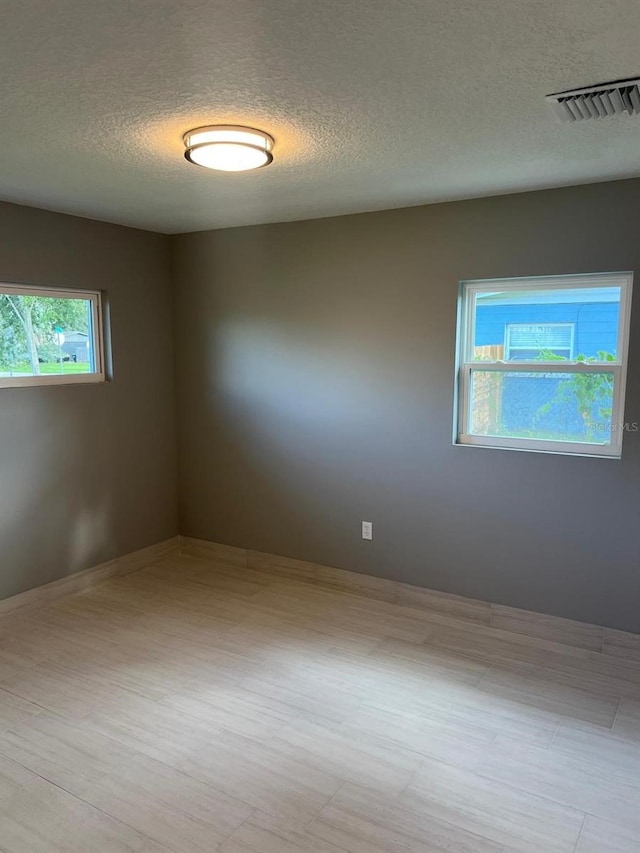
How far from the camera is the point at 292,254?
4.02m

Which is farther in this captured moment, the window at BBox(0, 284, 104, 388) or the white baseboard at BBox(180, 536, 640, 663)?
the window at BBox(0, 284, 104, 388)

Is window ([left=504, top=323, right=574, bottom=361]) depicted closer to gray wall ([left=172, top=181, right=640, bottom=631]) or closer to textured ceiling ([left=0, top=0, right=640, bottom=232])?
gray wall ([left=172, top=181, right=640, bottom=631])

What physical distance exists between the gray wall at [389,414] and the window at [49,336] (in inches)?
28.6

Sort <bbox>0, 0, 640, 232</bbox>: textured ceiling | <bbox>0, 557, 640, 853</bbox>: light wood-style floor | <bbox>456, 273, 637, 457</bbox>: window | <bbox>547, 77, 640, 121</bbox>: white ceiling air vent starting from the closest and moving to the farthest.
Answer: <bbox>0, 0, 640, 232</bbox>: textured ceiling < <bbox>547, 77, 640, 121</bbox>: white ceiling air vent < <bbox>0, 557, 640, 853</bbox>: light wood-style floor < <bbox>456, 273, 637, 457</bbox>: window

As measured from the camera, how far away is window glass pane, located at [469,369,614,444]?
3227 millimetres

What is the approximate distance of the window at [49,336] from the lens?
361 cm

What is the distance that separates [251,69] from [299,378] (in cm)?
247

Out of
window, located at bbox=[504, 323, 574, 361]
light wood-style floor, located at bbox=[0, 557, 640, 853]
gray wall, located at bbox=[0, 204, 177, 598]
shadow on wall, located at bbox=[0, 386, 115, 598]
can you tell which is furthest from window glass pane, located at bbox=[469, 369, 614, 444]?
shadow on wall, located at bbox=[0, 386, 115, 598]

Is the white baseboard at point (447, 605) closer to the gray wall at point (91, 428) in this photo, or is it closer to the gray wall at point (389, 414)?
the gray wall at point (389, 414)

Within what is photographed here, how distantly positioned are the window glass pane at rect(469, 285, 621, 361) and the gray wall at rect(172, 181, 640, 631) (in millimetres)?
153

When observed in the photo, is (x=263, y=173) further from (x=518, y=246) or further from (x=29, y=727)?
(x=29, y=727)

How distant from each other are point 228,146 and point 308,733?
96.7 inches

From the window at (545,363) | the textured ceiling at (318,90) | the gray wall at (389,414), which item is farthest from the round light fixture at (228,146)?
the window at (545,363)

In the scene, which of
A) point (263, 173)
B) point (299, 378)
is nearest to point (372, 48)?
point (263, 173)
